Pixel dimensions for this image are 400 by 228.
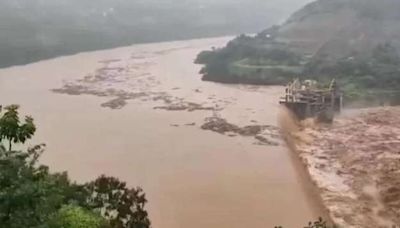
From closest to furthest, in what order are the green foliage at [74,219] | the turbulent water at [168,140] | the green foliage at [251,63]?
the green foliage at [74,219]
the turbulent water at [168,140]
the green foliage at [251,63]

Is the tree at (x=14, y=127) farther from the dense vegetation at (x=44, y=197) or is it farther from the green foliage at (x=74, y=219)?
the green foliage at (x=74, y=219)

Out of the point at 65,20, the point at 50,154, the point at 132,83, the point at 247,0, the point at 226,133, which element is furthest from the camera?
the point at 247,0

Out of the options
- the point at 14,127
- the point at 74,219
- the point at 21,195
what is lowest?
the point at 74,219

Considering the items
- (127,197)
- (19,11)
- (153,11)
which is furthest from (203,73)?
(153,11)

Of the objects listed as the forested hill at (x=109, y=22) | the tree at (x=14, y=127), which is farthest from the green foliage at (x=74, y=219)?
the forested hill at (x=109, y=22)

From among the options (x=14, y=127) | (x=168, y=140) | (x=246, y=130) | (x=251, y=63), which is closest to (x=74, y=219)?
(x=14, y=127)

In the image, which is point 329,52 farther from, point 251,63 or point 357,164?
point 357,164

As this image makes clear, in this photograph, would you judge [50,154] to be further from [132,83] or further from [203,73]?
[203,73]

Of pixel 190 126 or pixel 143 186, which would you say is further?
pixel 190 126
